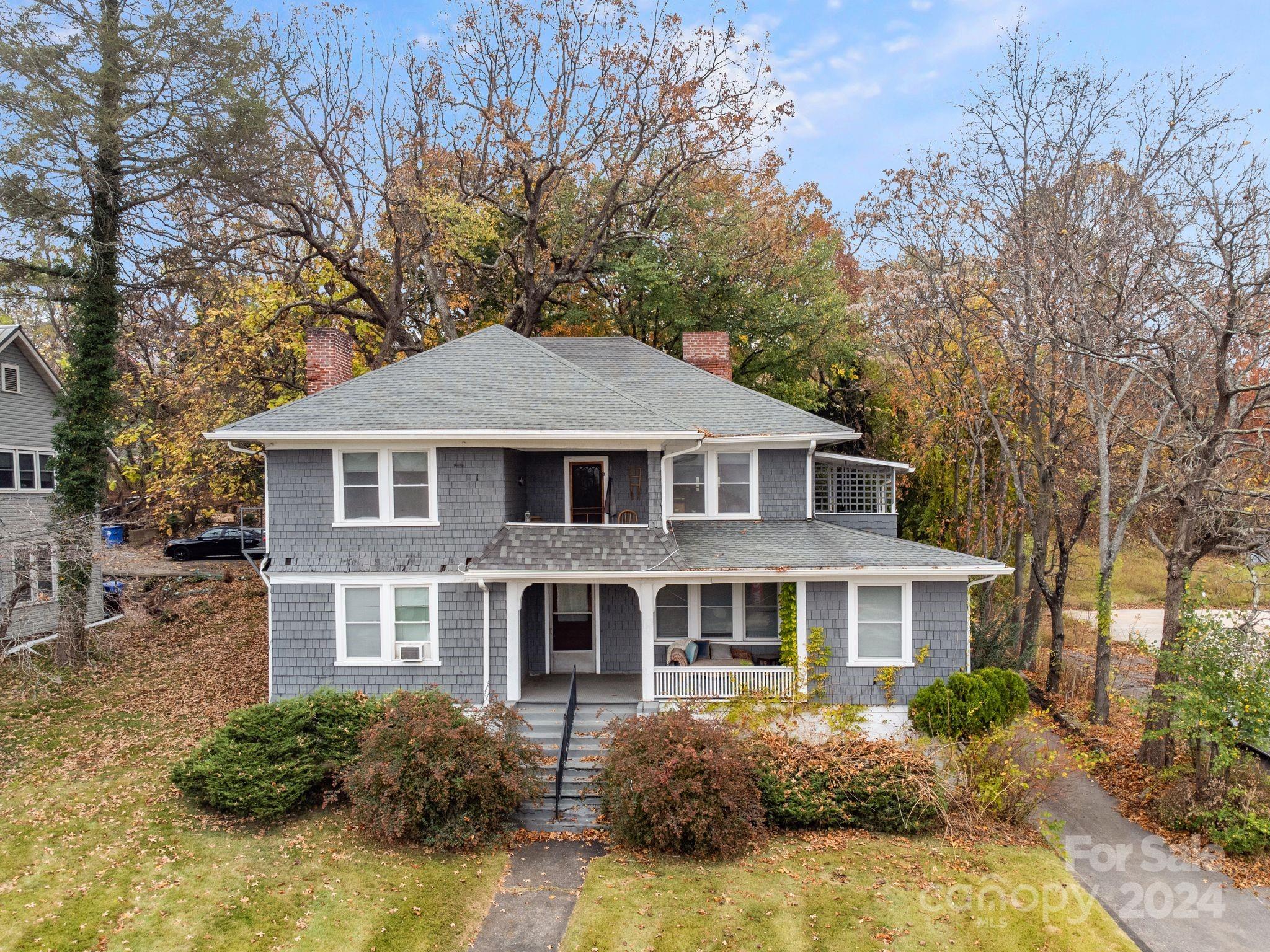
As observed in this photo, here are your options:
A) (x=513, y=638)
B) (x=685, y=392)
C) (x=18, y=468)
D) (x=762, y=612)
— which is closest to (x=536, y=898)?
(x=513, y=638)

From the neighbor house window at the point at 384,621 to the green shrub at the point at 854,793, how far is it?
6.31 m

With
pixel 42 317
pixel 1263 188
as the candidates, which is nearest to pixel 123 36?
pixel 1263 188

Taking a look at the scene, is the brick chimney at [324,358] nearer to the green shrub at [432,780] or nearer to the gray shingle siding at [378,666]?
A: the gray shingle siding at [378,666]

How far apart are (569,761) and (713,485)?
6.32m

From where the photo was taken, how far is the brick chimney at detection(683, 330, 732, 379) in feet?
59.5

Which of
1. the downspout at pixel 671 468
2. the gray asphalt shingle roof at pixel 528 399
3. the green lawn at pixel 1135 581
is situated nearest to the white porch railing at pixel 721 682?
the downspout at pixel 671 468

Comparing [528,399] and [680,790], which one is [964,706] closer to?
[680,790]

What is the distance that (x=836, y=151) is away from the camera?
2228 cm

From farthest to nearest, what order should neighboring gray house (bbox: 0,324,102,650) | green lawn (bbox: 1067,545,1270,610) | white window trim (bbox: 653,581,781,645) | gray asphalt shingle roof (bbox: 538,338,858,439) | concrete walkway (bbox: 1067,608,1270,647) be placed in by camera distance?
green lawn (bbox: 1067,545,1270,610), concrete walkway (bbox: 1067,608,1270,647), neighboring gray house (bbox: 0,324,102,650), gray asphalt shingle roof (bbox: 538,338,858,439), white window trim (bbox: 653,581,781,645)

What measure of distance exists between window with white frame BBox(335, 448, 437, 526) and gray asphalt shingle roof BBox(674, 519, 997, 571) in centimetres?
485

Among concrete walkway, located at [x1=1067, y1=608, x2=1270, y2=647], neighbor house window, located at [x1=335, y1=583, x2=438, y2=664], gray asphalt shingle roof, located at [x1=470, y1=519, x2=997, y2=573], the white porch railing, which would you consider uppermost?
gray asphalt shingle roof, located at [x1=470, y1=519, x2=997, y2=573]

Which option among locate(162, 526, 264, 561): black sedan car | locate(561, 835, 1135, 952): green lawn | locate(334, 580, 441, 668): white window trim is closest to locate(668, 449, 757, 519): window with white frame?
locate(334, 580, 441, 668): white window trim

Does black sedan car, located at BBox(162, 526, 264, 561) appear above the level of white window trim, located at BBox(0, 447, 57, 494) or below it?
below

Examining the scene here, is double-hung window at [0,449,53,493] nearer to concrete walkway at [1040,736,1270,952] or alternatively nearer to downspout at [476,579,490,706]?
downspout at [476,579,490,706]
